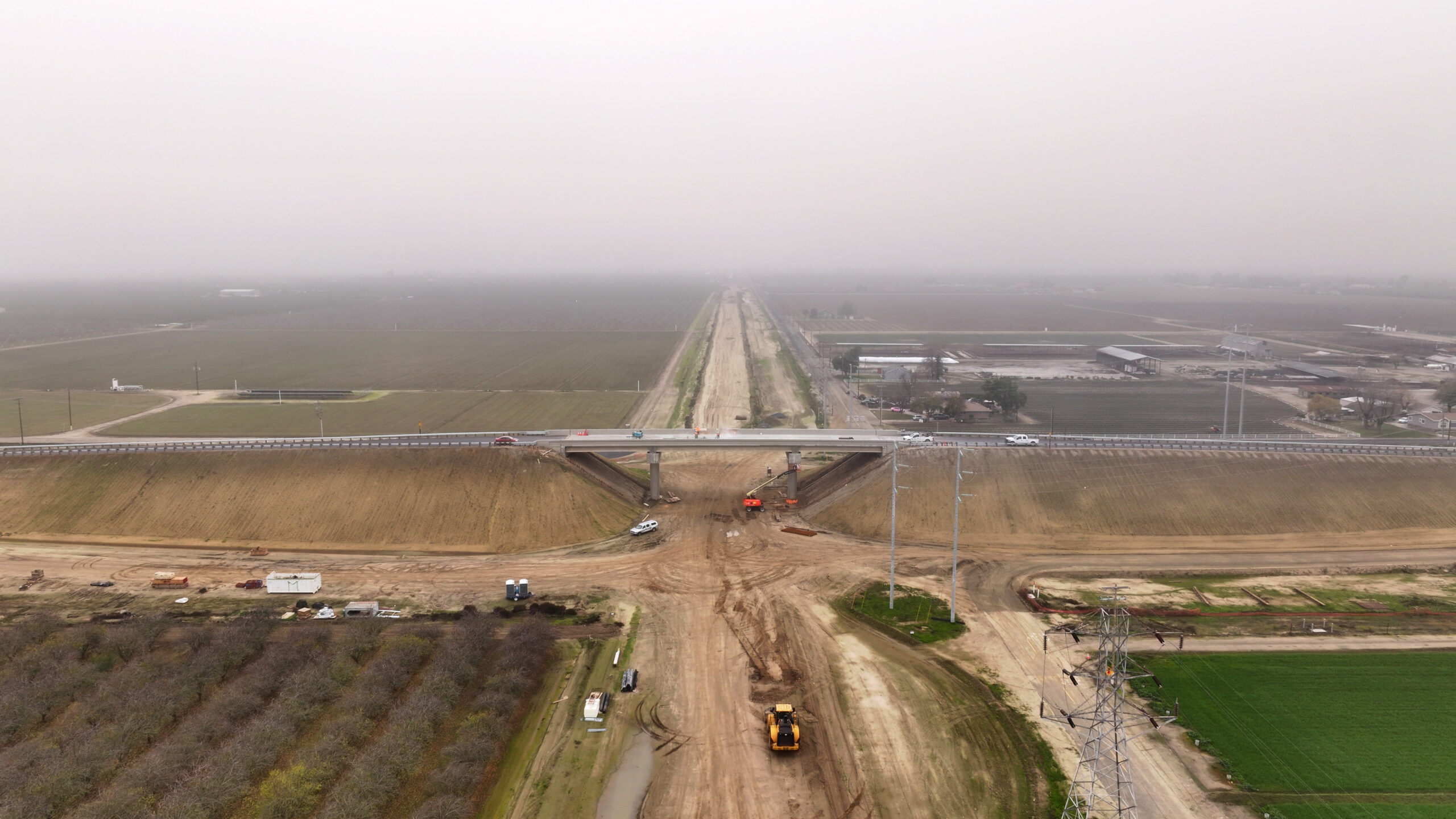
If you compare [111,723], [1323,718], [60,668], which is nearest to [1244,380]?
[1323,718]

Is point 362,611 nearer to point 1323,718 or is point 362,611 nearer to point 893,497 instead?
point 893,497

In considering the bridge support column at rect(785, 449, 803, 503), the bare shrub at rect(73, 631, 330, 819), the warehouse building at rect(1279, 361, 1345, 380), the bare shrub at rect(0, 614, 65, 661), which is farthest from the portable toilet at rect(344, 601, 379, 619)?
the warehouse building at rect(1279, 361, 1345, 380)

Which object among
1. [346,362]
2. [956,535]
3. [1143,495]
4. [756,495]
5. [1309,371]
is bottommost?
[756,495]

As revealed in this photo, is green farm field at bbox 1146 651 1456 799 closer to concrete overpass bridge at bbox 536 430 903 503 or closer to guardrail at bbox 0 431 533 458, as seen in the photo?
concrete overpass bridge at bbox 536 430 903 503

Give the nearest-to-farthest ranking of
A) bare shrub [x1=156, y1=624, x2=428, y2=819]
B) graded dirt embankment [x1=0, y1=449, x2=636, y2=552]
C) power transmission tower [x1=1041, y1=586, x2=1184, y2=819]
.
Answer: power transmission tower [x1=1041, y1=586, x2=1184, y2=819] → bare shrub [x1=156, y1=624, x2=428, y2=819] → graded dirt embankment [x1=0, y1=449, x2=636, y2=552]

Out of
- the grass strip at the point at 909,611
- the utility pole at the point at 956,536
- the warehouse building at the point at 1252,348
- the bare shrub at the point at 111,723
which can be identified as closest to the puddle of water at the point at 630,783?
the grass strip at the point at 909,611

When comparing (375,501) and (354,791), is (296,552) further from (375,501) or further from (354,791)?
(354,791)
